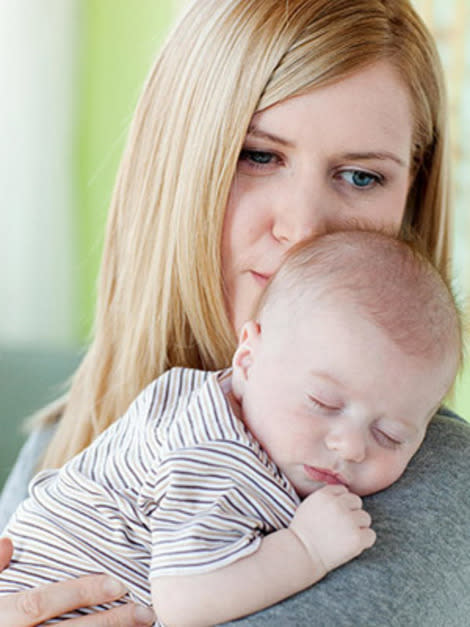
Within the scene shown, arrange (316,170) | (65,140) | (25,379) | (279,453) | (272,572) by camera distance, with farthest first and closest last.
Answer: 1. (65,140)
2. (25,379)
3. (316,170)
4. (279,453)
5. (272,572)

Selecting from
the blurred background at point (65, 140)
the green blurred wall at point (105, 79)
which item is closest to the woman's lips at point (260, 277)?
the blurred background at point (65, 140)

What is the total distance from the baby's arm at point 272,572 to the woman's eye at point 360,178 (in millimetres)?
576

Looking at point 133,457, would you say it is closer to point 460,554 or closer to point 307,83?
point 460,554

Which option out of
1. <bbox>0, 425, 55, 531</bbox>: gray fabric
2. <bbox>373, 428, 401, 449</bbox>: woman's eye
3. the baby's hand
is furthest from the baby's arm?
<bbox>0, 425, 55, 531</bbox>: gray fabric

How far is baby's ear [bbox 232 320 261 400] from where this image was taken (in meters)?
1.17

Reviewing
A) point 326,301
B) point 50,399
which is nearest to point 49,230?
point 50,399

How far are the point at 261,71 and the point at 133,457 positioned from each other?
2.00 feet

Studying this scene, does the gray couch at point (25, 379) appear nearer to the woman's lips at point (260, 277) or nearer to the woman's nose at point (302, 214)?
the woman's lips at point (260, 277)

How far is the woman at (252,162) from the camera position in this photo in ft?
4.43

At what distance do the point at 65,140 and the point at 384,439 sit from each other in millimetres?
3078

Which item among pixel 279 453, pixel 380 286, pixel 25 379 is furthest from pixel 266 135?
pixel 25 379

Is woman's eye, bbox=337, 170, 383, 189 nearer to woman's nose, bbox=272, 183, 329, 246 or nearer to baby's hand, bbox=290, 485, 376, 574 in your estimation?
woman's nose, bbox=272, 183, 329, 246

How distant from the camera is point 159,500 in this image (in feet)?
3.53

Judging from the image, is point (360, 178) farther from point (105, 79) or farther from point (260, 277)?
point (105, 79)
